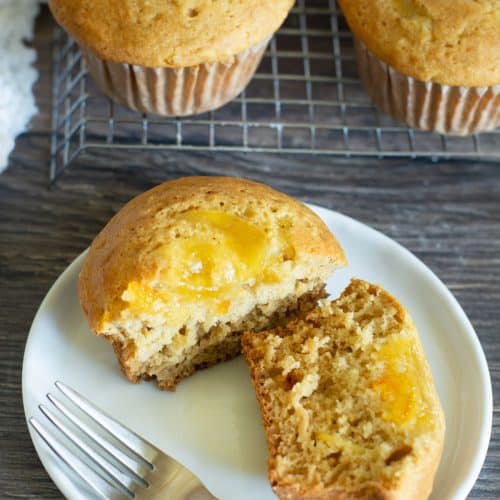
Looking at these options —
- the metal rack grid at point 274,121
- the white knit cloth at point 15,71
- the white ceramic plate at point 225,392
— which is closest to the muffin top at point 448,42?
the metal rack grid at point 274,121

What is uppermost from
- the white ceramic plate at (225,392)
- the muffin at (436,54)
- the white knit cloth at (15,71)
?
the muffin at (436,54)

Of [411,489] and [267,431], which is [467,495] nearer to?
[411,489]

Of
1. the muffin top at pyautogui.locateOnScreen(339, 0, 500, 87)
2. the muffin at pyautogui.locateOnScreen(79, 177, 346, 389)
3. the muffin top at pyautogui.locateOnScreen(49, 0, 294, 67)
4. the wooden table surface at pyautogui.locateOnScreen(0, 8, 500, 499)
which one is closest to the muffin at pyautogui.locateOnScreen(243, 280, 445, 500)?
the muffin at pyautogui.locateOnScreen(79, 177, 346, 389)

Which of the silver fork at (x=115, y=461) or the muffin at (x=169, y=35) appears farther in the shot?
the muffin at (x=169, y=35)

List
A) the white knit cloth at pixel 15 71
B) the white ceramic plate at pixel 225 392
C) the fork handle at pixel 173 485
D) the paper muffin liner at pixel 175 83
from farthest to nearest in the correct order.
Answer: the white knit cloth at pixel 15 71, the paper muffin liner at pixel 175 83, the white ceramic plate at pixel 225 392, the fork handle at pixel 173 485

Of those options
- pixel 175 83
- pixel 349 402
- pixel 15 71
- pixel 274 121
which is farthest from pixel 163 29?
pixel 349 402

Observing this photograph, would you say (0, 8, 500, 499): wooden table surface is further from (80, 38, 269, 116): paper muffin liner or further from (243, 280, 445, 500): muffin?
(243, 280, 445, 500): muffin

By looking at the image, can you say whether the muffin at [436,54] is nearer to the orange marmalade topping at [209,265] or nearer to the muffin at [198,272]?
the muffin at [198,272]

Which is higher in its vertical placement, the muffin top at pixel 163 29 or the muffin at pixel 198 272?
the muffin top at pixel 163 29
